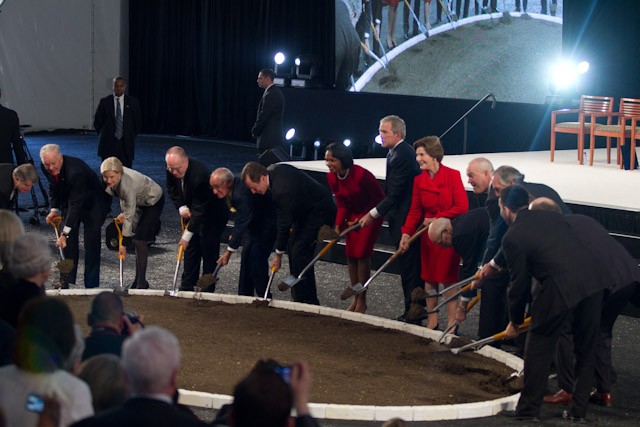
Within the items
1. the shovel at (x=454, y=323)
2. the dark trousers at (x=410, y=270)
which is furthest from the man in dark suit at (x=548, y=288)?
the dark trousers at (x=410, y=270)

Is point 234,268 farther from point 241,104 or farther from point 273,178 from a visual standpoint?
point 241,104

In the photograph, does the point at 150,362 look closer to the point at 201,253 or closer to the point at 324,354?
the point at 324,354

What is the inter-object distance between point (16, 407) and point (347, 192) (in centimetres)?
482

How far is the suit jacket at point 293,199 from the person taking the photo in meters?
7.80

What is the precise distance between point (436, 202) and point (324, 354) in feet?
4.58

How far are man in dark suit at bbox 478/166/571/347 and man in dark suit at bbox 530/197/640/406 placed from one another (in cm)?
42

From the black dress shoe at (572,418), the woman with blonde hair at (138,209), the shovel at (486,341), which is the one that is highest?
the woman with blonde hair at (138,209)

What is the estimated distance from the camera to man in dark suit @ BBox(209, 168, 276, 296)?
7.83 m

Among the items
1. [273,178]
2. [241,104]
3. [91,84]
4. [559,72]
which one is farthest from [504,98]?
[91,84]

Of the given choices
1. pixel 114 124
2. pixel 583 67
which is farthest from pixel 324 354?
pixel 583 67

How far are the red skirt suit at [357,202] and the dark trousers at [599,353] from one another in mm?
2334

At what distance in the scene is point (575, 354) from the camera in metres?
5.82

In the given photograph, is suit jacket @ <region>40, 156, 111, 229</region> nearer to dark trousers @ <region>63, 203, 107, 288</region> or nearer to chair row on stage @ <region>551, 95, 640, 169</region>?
dark trousers @ <region>63, 203, 107, 288</region>

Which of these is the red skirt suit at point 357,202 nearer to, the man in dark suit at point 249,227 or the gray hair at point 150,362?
the man in dark suit at point 249,227
